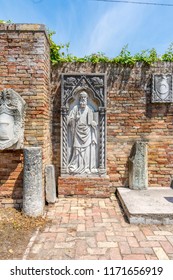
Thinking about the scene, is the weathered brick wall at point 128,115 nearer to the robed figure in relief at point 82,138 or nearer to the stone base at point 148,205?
the robed figure in relief at point 82,138

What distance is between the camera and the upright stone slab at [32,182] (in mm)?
3609

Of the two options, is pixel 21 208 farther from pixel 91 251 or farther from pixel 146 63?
pixel 146 63

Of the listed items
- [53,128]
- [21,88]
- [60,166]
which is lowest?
[60,166]

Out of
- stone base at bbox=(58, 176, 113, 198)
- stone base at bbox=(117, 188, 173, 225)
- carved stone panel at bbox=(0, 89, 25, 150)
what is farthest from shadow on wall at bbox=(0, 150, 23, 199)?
stone base at bbox=(117, 188, 173, 225)

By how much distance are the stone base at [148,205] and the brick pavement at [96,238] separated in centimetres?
12

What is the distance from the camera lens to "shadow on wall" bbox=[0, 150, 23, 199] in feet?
12.9

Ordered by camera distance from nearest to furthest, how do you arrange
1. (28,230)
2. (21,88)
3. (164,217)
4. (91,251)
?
(91,251) → (28,230) → (164,217) → (21,88)

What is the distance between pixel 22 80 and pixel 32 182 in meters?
2.04

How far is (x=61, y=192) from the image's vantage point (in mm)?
4668

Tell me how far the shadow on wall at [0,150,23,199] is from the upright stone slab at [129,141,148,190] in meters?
2.63

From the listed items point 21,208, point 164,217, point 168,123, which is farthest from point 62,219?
point 168,123

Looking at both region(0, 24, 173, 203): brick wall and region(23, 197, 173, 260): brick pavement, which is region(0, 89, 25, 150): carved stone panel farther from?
region(23, 197, 173, 260): brick pavement

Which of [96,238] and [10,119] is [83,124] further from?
[96,238]

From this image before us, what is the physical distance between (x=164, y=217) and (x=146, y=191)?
4.09 feet
